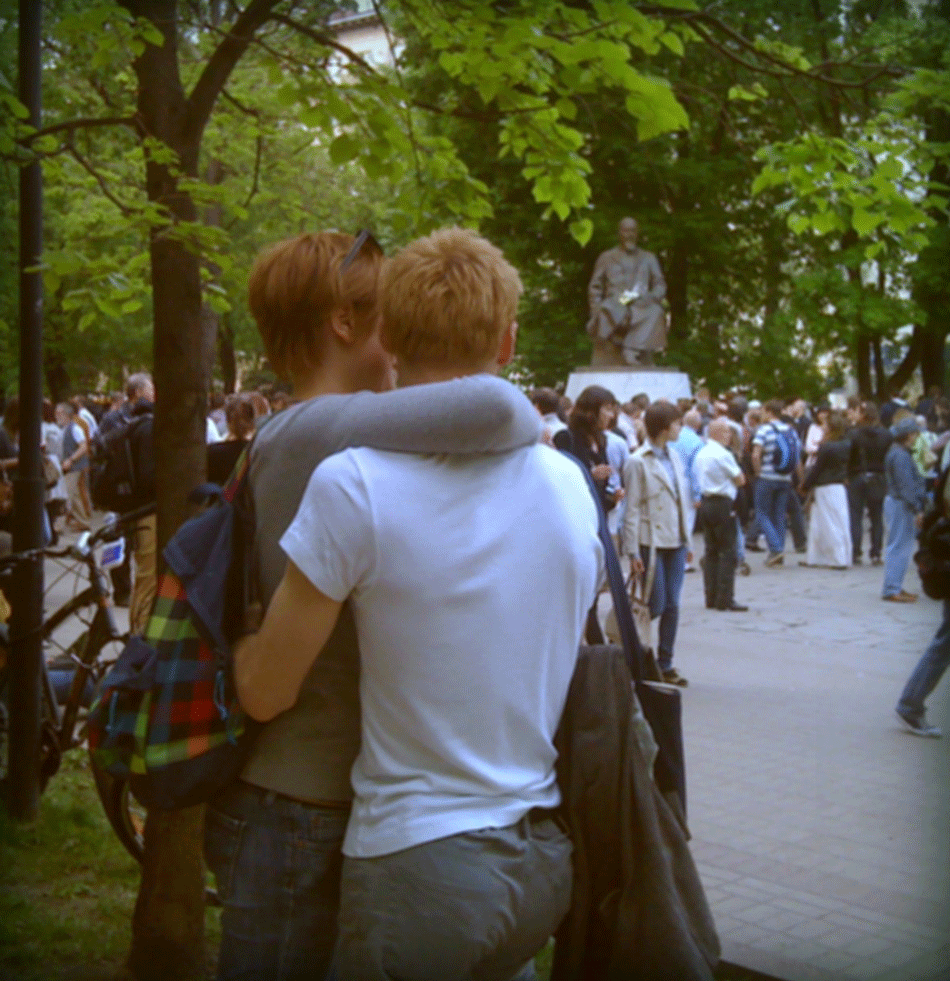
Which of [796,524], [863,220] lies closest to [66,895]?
[863,220]

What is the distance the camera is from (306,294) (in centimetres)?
233

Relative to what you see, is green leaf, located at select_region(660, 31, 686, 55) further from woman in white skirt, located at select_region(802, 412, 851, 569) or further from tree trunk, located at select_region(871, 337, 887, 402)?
tree trunk, located at select_region(871, 337, 887, 402)

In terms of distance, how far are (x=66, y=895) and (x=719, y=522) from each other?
9619 mm

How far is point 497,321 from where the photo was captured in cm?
216

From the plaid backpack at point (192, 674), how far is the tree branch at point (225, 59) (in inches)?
92.3

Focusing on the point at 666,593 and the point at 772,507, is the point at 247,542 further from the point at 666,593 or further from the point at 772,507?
the point at 772,507

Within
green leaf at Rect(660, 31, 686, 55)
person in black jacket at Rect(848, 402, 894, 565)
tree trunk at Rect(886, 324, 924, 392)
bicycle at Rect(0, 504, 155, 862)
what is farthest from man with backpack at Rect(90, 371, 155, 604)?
tree trunk at Rect(886, 324, 924, 392)

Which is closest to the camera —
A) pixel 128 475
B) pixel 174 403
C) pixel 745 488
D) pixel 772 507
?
pixel 174 403

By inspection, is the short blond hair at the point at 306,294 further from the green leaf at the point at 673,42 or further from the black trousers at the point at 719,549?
the black trousers at the point at 719,549

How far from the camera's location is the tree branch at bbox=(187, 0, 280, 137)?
4082 mm

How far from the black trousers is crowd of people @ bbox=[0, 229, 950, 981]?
38.2 ft

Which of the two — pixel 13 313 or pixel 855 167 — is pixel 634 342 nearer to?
pixel 13 313

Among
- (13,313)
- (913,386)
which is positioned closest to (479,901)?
(13,313)

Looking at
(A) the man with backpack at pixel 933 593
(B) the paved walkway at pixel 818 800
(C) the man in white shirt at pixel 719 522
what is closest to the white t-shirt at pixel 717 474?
(C) the man in white shirt at pixel 719 522
